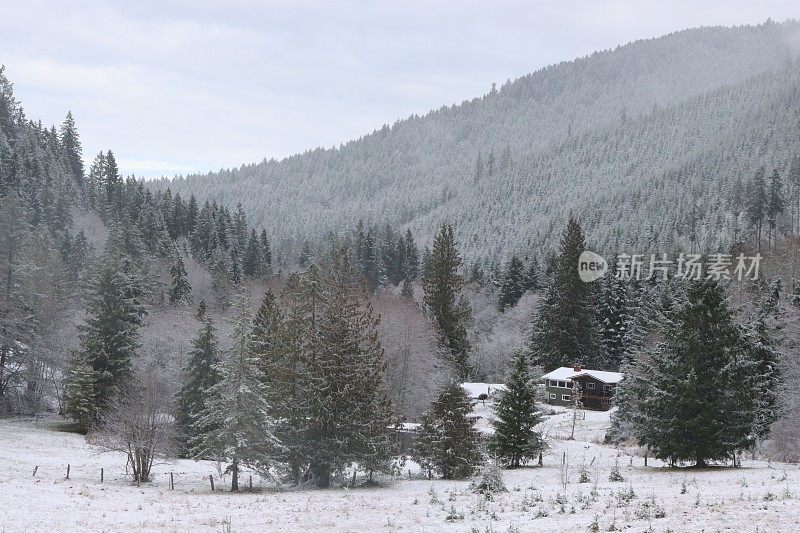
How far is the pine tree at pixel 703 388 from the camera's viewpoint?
3297 cm

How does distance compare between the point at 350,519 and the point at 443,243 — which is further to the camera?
the point at 443,243

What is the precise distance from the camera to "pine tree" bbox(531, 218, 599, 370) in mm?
83375

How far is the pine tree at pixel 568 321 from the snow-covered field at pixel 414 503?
1723 inches

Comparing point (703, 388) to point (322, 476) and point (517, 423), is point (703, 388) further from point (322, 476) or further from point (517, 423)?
point (322, 476)

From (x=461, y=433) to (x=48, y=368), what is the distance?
134 feet

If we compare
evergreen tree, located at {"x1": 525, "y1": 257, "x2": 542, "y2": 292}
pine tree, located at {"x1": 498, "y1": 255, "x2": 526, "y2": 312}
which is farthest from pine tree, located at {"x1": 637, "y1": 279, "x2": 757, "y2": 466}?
evergreen tree, located at {"x1": 525, "y1": 257, "x2": 542, "y2": 292}

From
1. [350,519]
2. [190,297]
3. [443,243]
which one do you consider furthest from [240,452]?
[190,297]

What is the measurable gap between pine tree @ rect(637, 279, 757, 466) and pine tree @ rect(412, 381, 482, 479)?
9716 mm

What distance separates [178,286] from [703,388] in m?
80.9

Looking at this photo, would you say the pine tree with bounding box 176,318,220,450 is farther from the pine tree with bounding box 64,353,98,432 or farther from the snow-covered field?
the snow-covered field

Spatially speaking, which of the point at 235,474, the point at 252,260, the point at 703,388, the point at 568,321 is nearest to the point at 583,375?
the point at 568,321

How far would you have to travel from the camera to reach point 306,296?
144 ft

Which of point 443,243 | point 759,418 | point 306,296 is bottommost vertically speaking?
point 759,418

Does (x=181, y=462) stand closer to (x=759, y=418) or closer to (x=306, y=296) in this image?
(x=306, y=296)
